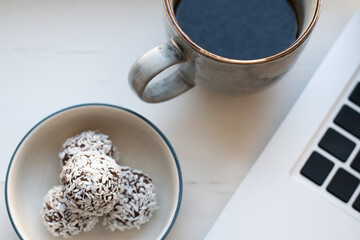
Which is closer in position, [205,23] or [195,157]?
[205,23]

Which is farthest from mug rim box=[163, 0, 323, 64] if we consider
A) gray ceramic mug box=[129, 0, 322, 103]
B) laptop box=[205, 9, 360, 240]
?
laptop box=[205, 9, 360, 240]

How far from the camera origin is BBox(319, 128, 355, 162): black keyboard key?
2.58 ft

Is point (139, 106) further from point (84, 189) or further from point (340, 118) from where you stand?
point (340, 118)

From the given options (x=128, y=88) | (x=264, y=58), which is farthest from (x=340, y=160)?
(x=128, y=88)

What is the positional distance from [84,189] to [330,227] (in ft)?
1.31

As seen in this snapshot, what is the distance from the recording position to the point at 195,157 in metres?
0.82

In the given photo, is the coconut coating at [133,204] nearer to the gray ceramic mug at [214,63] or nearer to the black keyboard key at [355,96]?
the gray ceramic mug at [214,63]

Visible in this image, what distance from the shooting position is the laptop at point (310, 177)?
780 millimetres

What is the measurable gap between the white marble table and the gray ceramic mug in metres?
0.10

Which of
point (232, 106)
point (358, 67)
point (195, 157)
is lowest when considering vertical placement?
point (195, 157)

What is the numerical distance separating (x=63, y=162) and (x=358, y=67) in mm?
512

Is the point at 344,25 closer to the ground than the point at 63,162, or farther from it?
farther from it

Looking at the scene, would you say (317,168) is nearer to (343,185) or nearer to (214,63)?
(343,185)

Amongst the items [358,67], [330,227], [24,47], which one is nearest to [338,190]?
[330,227]
